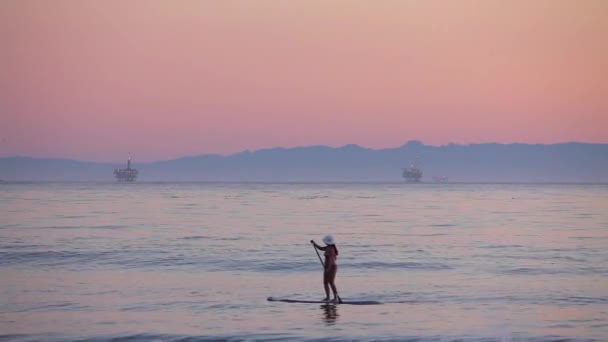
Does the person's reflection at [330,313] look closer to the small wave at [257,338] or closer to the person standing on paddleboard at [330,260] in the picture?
the person standing on paddleboard at [330,260]

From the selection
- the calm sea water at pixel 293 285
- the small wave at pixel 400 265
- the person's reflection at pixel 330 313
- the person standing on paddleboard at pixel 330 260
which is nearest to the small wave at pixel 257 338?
the calm sea water at pixel 293 285

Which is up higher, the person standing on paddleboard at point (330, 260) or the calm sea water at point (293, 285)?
the person standing on paddleboard at point (330, 260)

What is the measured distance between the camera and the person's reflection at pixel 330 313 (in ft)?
67.3

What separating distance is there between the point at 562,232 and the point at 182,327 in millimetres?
38820

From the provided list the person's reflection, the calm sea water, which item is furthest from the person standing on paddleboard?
the calm sea water

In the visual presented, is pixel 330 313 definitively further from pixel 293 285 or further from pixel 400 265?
pixel 400 265

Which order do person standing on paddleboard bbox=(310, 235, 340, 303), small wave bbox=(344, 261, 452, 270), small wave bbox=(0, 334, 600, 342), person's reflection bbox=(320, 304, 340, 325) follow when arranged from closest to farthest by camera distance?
small wave bbox=(0, 334, 600, 342) → person's reflection bbox=(320, 304, 340, 325) → person standing on paddleboard bbox=(310, 235, 340, 303) → small wave bbox=(344, 261, 452, 270)

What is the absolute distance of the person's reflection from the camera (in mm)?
20516

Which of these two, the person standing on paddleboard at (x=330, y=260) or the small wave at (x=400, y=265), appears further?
the small wave at (x=400, y=265)

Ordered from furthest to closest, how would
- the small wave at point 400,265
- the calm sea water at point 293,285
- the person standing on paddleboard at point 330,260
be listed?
the small wave at point 400,265
the person standing on paddleboard at point 330,260
the calm sea water at point 293,285

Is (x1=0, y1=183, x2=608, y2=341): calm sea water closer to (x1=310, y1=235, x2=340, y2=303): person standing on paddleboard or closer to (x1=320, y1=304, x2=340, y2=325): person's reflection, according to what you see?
(x1=320, y1=304, x2=340, y2=325): person's reflection

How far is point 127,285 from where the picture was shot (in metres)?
27.7

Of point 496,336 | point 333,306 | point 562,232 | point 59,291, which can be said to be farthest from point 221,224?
point 496,336

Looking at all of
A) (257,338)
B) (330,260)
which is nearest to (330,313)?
(330,260)
